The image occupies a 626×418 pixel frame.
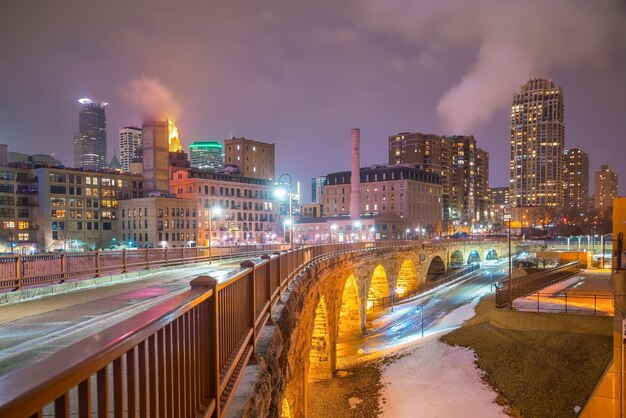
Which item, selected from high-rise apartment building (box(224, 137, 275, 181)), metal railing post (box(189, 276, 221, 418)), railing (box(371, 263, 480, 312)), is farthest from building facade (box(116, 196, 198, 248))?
metal railing post (box(189, 276, 221, 418))

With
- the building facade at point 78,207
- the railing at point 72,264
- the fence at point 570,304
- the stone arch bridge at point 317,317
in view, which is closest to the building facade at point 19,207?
the building facade at point 78,207

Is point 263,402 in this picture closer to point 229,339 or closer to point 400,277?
point 229,339

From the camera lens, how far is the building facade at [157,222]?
87.7 meters

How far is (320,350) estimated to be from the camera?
30.4 meters

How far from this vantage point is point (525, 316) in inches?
1110

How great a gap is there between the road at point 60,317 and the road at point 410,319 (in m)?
22.4

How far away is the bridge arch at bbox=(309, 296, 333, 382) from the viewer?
29.2m

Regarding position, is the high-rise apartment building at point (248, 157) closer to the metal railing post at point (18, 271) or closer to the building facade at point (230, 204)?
the building facade at point (230, 204)

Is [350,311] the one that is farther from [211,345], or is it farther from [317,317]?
[211,345]

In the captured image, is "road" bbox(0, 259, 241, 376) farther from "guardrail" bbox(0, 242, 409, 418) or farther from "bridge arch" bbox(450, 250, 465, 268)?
"bridge arch" bbox(450, 250, 465, 268)

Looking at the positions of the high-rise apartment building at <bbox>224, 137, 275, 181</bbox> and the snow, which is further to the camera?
the high-rise apartment building at <bbox>224, 137, 275, 181</bbox>

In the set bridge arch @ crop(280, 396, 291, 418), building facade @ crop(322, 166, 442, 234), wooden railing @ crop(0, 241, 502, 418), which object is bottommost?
bridge arch @ crop(280, 396, 291, 418)

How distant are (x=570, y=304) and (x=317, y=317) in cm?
1577

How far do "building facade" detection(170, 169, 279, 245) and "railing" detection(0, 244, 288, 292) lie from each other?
219 ft
